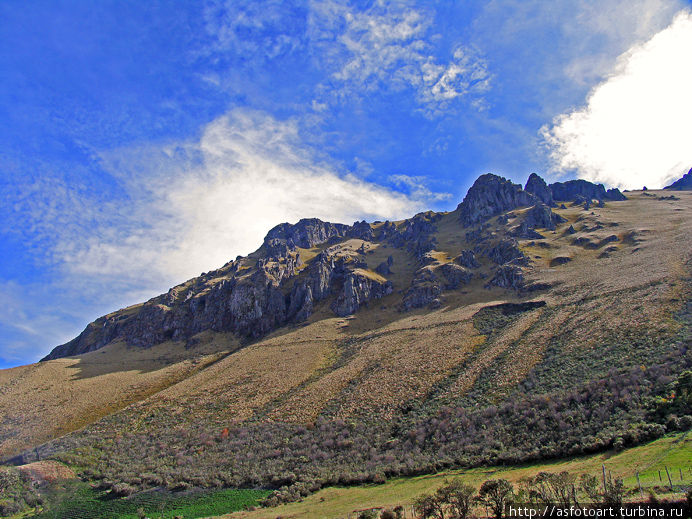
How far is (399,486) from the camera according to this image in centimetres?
2880

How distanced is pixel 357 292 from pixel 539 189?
378 feet

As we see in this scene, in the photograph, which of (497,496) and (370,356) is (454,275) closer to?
(370,356)

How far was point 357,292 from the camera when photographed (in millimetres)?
102750

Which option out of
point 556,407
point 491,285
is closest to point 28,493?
point 556,407

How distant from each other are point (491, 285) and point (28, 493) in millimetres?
89008

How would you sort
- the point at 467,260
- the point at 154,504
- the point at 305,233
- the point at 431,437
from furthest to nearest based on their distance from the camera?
the point at 305,233 < the point at 467,260 < the point at 431,437 < the point at 154,504

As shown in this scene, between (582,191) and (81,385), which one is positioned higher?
(582,191)

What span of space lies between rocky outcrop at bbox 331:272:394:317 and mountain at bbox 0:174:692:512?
48cm

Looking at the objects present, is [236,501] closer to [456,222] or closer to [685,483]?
[685,483]

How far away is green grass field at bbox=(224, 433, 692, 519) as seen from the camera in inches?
778

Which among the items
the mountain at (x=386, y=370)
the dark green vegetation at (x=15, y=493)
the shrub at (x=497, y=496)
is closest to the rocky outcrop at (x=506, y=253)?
the mountain at (x=386, y=370)

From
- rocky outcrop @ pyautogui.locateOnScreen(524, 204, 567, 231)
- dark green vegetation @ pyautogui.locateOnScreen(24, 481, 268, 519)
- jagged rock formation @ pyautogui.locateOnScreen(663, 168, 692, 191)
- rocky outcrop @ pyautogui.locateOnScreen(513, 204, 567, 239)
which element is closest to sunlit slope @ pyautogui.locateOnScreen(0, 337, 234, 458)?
dark green vegetation @ pyautogui.locateOnScreen(24, 481, 268, 519)

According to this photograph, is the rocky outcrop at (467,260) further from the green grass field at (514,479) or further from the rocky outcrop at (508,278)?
the green grass field at (514,479)

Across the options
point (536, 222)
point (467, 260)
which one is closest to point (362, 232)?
point (467, 260)
